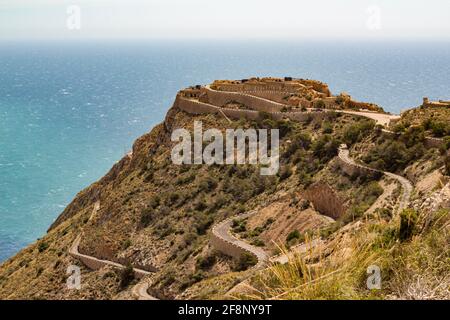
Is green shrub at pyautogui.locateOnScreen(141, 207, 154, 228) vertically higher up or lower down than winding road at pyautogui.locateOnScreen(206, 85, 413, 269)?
lower down

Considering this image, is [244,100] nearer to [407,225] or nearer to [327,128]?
[327,128]

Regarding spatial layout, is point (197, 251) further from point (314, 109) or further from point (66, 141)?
point (66, 141)

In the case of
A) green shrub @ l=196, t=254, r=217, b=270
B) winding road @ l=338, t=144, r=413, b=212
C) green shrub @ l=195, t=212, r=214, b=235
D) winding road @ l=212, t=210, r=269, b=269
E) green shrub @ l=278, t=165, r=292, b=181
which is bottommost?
green shrub @ l=195, t=212, r=214, b=235

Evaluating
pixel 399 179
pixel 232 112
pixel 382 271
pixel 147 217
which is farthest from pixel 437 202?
pixel 232 112

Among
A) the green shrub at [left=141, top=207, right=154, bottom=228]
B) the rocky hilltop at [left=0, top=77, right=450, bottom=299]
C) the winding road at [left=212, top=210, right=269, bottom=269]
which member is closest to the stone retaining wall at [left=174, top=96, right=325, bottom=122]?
Result: the rocky hilltop at [left=0, top=77, right=450, bottom=299]

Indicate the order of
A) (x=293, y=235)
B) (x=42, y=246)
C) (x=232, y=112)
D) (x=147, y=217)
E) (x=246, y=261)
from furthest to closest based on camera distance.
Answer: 1. (x=232, y=112)
2. (x=42, y=246)
3. (x=147, y=217)
4. (x=293, y=235)
5. (x=246, y=261)

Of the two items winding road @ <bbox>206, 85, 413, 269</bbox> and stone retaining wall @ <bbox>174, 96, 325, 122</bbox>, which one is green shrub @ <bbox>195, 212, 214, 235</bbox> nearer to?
winding road @ <bbox>206, 85, 413, 269</bbox>
